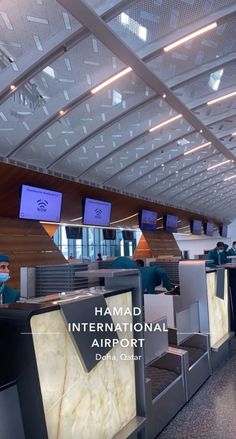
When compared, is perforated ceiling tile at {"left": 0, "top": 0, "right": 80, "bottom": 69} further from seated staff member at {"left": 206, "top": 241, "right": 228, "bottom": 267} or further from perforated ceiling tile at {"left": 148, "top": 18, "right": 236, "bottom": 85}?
seated staff member at {"left": 206, "top": 241, "right": 228, "bottom": 267}

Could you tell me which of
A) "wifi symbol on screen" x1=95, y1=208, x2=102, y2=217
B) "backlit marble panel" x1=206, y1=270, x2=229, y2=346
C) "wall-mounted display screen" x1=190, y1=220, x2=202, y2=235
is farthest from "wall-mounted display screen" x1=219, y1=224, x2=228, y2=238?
"backlit marble panel" x1=206, y1=270, x2=229, y2=346

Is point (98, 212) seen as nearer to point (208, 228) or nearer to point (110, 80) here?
point (110, 80)

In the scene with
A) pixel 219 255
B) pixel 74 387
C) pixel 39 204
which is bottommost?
pixel 74 387

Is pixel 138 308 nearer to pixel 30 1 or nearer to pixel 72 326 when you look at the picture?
pixel 72 326

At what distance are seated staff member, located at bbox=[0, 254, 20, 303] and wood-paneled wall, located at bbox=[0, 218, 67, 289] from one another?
16.8ft

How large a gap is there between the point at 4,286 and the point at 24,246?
5.72m

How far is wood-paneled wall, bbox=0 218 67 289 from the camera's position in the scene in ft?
28.8

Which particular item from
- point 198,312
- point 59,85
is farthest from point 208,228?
point 198,312

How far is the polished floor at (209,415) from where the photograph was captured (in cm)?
296

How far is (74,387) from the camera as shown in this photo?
2062mm

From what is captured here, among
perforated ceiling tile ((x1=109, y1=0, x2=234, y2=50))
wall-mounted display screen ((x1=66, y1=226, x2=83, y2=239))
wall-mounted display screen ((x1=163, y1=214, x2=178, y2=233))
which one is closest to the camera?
perforated ceiling tile ((x1=109, y1=0, x2=234, y2=50))

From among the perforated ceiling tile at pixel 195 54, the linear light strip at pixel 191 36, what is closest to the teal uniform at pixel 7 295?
the linear light strip at pixel 191 36

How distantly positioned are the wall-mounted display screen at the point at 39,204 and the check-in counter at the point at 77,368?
597 centimetres

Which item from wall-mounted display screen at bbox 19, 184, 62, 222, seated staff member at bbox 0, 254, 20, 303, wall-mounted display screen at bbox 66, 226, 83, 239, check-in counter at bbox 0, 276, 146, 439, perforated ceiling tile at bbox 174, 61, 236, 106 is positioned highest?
perforated ceiling tile at bbox 174, 61, 236, 106
